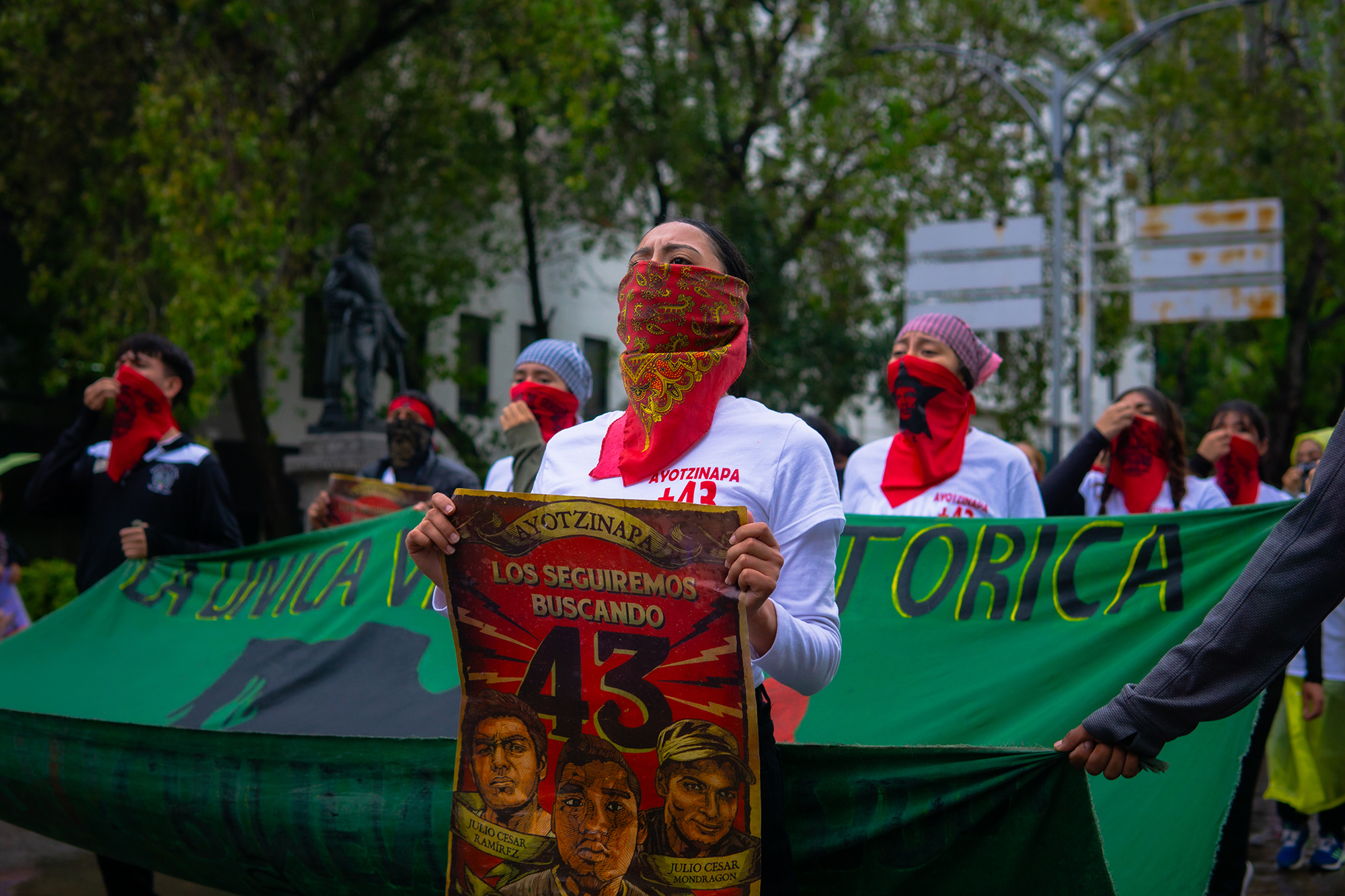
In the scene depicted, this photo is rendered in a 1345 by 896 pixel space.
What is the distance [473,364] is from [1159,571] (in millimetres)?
14961

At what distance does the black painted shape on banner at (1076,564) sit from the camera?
373cm

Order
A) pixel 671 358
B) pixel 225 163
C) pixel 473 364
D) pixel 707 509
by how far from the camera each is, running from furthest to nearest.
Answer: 1. pixel 473 364
2. pixel 225 163
3. pixel 671 358
4. pixel 707 509

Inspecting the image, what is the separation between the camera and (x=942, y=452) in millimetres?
4332

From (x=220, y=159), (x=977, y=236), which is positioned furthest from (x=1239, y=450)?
(x=220, y=159)

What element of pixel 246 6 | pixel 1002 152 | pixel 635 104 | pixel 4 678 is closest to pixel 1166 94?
pixel 1002 152

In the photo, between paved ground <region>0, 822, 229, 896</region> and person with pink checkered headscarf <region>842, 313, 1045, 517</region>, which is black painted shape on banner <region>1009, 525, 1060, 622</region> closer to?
person with pink checkered headscarf <region>842, 313, 1045, 517</region>

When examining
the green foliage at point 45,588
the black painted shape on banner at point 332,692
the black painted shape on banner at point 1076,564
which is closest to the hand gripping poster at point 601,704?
the black painted shape on banner at point 332,692

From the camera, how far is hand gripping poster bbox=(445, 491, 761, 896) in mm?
1945

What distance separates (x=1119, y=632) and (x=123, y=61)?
40.1ft

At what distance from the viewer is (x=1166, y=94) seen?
59.8ft

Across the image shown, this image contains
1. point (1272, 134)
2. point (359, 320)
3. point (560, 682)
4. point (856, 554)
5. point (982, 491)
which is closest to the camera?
point (560, 682)

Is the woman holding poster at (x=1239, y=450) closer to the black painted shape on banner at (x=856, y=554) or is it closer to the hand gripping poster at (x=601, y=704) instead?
the black painted shape on banner at (x=856, y=554)

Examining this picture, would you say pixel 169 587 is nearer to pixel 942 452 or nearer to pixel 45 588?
pixel 942 452

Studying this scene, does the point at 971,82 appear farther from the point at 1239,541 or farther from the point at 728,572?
the point at 728,572
